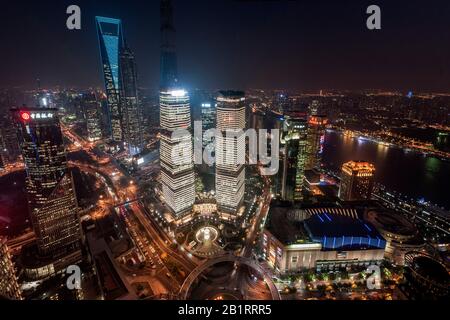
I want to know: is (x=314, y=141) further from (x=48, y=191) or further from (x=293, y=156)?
(x=48, y=191)

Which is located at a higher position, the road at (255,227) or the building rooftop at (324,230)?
the building rooftop at (324,230)

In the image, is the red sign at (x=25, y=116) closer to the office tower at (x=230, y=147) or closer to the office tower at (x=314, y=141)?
the office tower at (x=230, y=147)

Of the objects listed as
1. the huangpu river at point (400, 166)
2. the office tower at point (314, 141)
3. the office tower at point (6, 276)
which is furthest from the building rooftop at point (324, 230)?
the huangpu river at point (400, 166)

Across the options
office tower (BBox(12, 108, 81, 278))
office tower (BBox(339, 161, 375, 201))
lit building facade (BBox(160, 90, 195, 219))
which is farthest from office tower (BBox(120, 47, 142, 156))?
office tower (BBox(339, 161, 375, 201))

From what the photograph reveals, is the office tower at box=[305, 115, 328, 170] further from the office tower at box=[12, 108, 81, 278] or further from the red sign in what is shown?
the red sign

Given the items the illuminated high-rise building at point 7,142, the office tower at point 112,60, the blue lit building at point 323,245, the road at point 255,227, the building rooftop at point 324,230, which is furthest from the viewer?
the office tower at point 112,60

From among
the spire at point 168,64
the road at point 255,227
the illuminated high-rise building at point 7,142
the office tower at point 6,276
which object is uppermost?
the spire at point 168,64
